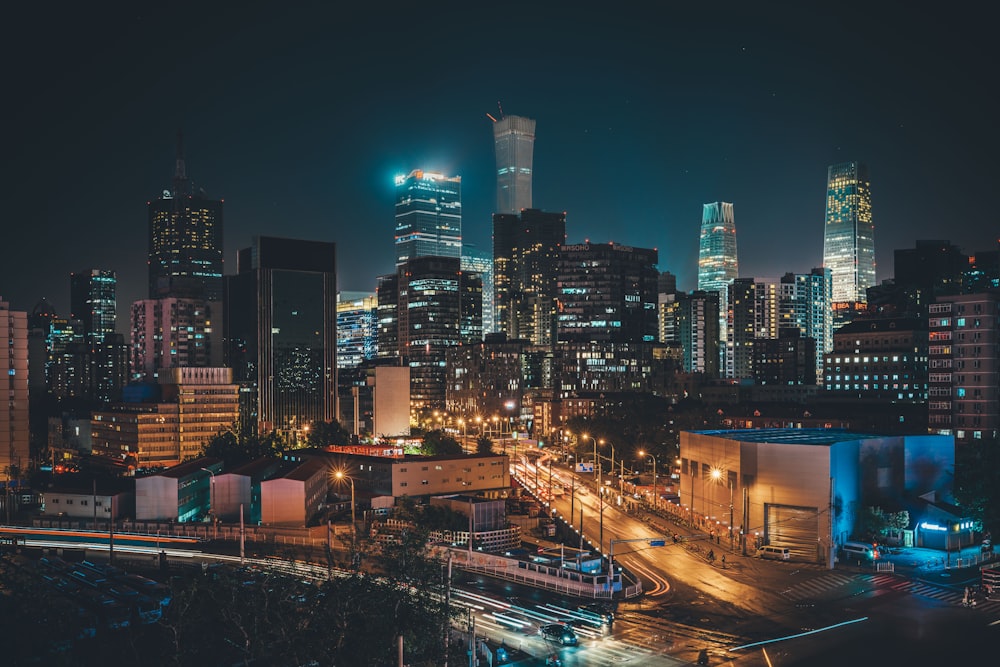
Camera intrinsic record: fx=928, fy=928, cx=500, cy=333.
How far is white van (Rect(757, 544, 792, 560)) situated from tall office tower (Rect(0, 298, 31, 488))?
10429 cm

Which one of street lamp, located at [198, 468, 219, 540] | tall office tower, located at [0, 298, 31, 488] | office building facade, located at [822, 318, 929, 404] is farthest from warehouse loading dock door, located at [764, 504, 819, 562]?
tall office tower, located at [0, 298, 31, 488]

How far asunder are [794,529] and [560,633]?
32.0m

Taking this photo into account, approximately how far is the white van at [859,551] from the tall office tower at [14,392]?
110299 mm

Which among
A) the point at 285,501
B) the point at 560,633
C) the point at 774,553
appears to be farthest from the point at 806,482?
the point at 285,501

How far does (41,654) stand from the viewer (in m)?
48.4

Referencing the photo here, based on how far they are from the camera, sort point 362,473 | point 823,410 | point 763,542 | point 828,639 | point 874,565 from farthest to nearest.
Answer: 1. point 823,410
2. point 362,473
3. point 763,542
4. point 874,565
5. point 828,639

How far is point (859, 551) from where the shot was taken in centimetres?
7544

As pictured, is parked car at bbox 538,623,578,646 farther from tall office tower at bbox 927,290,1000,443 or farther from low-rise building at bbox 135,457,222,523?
tall office tower at bbox 927,290,1000,443

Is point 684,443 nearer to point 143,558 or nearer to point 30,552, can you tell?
point 143,558

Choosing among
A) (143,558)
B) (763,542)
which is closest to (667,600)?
(763,542)

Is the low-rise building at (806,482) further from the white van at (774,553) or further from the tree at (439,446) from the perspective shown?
the tree at (439,446)

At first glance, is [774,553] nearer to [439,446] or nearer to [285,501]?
[285,501]

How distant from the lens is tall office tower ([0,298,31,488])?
134 meters

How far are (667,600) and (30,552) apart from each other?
58.6 metres
